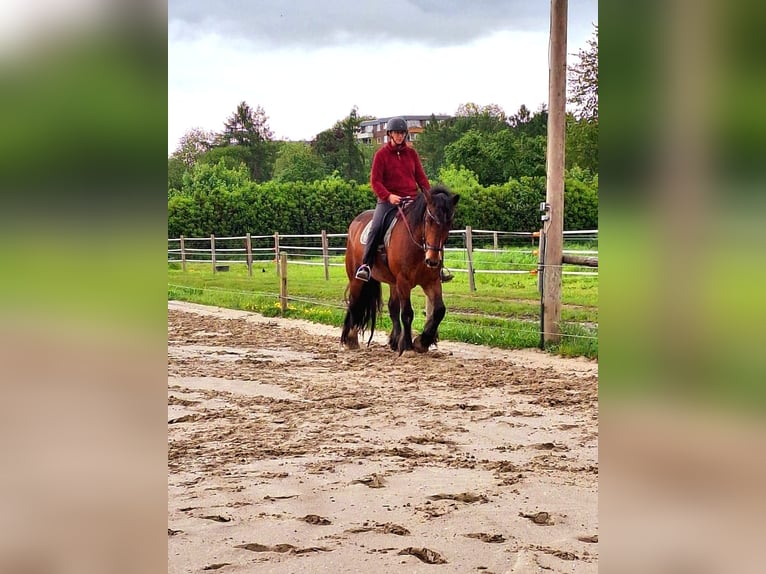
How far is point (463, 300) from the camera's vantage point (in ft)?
37.0

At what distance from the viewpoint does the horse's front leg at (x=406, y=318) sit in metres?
7.36

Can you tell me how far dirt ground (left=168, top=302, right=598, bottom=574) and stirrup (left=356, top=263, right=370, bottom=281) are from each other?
784mm

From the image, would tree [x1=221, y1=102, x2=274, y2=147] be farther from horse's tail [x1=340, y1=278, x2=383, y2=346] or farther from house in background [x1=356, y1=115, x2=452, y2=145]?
horse's tail [x1=340, y1=278, x2=383, y2=346]

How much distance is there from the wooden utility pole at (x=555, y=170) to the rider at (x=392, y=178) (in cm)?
91

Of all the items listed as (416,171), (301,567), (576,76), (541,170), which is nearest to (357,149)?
(541,170)

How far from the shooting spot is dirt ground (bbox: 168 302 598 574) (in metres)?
2.74

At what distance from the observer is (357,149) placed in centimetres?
3359

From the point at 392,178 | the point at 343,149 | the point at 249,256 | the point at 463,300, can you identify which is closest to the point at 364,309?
the point at 392,178

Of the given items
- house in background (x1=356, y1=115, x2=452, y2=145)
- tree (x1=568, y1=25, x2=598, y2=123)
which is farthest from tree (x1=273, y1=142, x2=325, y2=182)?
tree (x1=568, y1=25, x2=598, y2=123)

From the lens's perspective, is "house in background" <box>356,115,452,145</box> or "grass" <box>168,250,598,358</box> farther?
"house in background" <box>356,115,452,145</box>

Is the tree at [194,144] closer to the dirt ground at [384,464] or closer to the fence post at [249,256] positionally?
the fence post at [249,256]

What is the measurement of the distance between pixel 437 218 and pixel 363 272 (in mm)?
1072
